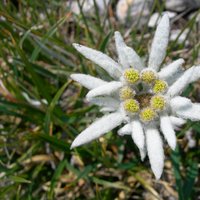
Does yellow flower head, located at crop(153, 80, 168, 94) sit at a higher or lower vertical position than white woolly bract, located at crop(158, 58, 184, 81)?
lower

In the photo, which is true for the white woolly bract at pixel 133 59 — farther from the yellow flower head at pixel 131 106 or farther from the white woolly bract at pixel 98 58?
the yellow flower head at pixel 131 106

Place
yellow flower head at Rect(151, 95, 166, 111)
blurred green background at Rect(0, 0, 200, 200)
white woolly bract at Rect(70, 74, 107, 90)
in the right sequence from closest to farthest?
1. yellow flower head at Rect(151, 95, 166, 111)
2. white woolly bract at Rect(70, 74, 107, 90)
3. blurred green background at Rect(0, 0, 200, 200)

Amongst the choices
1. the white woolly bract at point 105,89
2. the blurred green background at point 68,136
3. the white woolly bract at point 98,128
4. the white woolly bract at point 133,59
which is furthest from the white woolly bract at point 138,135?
the blurred green background at point 68,136

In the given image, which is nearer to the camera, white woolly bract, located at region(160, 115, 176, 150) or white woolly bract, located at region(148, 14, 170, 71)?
white woolly bract, located at region(160, 115, 176, 150)

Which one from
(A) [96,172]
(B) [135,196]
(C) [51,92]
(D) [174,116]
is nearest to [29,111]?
(C) [51,92]

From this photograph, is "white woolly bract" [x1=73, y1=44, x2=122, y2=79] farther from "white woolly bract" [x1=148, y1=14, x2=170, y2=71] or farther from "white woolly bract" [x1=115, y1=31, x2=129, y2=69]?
"white woolly bract" [x1=148, y1=14, x2=170, y2=71]

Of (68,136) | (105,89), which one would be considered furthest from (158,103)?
(68,136)

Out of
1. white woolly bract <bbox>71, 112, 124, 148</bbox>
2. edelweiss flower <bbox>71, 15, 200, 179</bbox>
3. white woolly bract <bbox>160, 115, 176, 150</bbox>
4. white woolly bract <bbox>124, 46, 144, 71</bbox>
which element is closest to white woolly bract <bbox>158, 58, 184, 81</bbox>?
edelweiss flower <bbox>71, 15, 200, 179</bbox>
